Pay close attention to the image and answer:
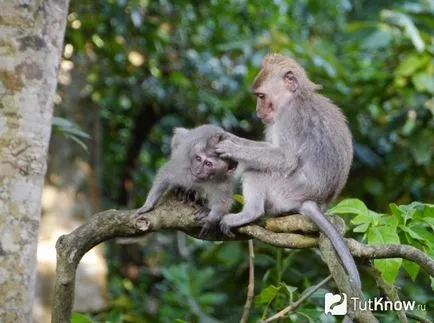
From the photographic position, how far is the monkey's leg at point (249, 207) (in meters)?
3.68

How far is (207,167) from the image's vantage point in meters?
4.18

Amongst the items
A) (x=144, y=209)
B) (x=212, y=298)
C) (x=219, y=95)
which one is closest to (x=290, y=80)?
(x=144, y=209)

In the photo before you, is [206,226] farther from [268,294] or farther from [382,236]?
[382,236]

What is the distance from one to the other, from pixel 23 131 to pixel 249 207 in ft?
4.06

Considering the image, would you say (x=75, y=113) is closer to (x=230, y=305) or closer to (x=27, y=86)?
(x=230, y=305)

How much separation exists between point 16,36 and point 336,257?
5.24 feet

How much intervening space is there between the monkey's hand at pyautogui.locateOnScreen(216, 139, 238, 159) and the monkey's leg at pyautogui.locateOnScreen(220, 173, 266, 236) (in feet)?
0.52

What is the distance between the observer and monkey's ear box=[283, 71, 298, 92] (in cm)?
445

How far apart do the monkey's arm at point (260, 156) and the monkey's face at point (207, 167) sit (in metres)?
0.09

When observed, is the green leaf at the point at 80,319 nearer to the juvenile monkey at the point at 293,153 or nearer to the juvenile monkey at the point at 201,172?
the juvenile monkey at the point at 201,172

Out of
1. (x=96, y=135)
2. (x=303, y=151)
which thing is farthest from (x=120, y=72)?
(x=303, y=151)

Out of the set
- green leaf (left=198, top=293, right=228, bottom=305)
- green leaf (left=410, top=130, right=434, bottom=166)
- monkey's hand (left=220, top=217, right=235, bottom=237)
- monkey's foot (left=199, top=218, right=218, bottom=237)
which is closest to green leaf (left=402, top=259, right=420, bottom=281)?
monkey's hand (left=220, top=217, right=235, bottom=237)

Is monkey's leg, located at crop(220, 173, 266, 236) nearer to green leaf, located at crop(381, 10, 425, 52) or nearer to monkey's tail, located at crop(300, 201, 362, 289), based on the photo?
monkey's tail, located at crop(300, 201, 362, 289)

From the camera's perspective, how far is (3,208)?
310 centimetres
